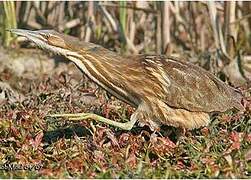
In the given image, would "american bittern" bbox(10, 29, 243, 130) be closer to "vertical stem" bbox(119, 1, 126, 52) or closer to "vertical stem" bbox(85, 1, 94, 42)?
"vertical stem" bbox(119, 1, 126, 52)

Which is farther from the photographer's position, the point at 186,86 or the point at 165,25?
the point at 165,25

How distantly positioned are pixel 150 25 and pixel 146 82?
419cm

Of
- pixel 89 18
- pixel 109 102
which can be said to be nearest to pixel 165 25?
pixel 89 18

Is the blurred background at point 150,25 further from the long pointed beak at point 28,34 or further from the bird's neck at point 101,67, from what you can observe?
the long pointed beak at point 28,34

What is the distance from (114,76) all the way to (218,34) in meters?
3.14

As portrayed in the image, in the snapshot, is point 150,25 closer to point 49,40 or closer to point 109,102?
point 109,102

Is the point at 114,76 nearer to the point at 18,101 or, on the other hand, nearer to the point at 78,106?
the point at 78,106

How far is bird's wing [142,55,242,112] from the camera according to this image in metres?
4.25

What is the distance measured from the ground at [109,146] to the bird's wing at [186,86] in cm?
19

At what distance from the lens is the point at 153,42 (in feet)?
26.9

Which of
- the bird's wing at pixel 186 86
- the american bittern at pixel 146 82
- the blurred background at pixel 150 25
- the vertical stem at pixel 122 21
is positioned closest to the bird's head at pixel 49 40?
the american bittern at pixel 146 82

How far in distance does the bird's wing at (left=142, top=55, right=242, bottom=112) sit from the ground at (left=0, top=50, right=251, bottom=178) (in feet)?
0.62

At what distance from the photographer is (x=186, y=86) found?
4359 mm

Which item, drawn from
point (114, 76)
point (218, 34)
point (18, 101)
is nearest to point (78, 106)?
point (18, 101)
